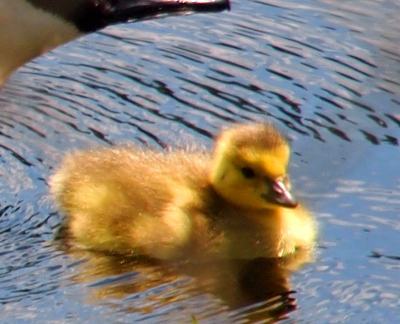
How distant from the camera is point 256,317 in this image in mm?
2082

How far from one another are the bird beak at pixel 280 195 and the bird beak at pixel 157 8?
1.20 feet

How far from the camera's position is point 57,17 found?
234 centimetres

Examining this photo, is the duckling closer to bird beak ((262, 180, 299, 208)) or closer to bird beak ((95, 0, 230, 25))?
bird beak ((95, 0, 230, 25))

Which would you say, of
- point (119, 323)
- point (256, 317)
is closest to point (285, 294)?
point (256, 317)

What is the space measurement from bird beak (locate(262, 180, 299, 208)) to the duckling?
1.20ft

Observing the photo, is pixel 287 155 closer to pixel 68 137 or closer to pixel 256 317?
pixel 256 317

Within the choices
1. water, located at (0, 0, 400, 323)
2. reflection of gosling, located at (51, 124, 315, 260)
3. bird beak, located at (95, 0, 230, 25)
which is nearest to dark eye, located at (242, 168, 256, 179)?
reflection of gosling, located at (51, 124, 315, 260)

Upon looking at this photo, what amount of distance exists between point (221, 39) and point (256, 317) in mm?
1446

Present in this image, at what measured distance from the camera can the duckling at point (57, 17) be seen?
2.31 metres

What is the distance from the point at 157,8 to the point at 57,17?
0.66ft

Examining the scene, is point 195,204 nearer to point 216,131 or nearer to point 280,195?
point 280,195

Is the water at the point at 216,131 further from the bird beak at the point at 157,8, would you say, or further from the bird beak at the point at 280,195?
the bird beak at the point at 157,8

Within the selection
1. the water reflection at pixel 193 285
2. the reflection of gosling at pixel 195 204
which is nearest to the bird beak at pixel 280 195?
the reflection of gosling at pixel 195 204

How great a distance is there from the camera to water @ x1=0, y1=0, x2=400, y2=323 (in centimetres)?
211
